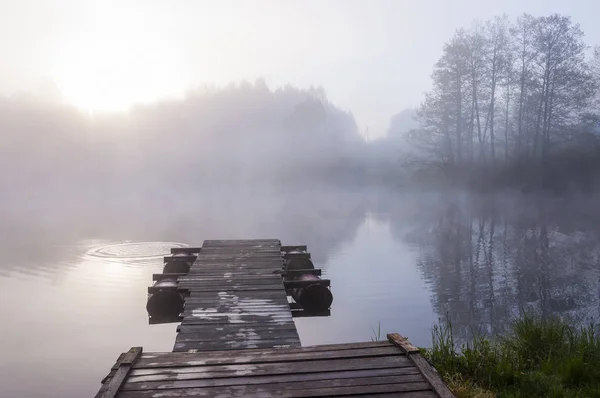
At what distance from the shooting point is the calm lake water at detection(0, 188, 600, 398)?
10.3m

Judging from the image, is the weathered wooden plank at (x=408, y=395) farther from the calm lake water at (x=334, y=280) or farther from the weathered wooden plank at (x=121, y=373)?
the calm lake water at (x=334, y=280)

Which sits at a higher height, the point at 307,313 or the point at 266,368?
the point at 266,368

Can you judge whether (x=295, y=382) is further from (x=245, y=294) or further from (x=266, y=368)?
(x=245, y=294)

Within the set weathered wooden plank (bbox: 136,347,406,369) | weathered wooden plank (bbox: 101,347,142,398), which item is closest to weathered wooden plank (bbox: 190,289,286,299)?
weathered wooden plank (bbox: 136,347,406,369)

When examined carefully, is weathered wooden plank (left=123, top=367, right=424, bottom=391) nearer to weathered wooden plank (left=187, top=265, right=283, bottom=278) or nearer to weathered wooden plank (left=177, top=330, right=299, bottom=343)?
weathered wooden plank (left=177, top=330, right=299, bottom=343)

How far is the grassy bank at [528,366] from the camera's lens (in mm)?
6004

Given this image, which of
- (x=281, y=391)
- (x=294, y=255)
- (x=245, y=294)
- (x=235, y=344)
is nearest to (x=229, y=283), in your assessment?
(x=245, y=294)

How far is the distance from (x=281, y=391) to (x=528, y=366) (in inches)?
156

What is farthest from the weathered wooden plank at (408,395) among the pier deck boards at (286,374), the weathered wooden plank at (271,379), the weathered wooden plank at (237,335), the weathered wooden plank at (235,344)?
the weathered wooden plank at (237,335)

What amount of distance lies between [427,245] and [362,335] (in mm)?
14357

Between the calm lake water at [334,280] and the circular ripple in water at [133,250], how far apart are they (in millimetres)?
Result: 84

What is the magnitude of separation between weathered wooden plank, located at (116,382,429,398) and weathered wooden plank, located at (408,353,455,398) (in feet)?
0.31

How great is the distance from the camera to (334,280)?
16734mm

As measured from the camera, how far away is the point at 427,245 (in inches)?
957
